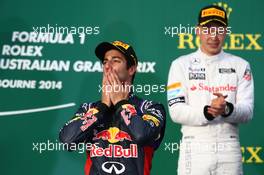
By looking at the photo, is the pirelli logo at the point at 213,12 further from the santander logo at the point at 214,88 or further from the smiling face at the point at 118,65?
the smiling face at the point at 118,65

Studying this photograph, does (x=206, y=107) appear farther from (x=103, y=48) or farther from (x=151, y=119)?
(x=103, y=48)

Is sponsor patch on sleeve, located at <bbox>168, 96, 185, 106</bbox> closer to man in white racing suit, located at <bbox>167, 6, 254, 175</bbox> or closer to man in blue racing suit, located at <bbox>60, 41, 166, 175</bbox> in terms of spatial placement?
man in white racing suit, located at <bbox>167, 6, 254, 175</bbox>

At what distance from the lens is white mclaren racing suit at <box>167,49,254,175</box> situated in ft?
9.22

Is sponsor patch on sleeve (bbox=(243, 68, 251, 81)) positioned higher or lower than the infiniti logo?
higher

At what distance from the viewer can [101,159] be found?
8.45 ft

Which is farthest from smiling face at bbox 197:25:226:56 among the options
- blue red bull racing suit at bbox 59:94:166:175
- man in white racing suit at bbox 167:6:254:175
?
blue red bull racing suit at bbox 59:94:166:175

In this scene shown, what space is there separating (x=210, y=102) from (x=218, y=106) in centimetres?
22

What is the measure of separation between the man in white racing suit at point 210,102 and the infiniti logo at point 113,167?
18.9 inches

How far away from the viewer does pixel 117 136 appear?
263 centimetres

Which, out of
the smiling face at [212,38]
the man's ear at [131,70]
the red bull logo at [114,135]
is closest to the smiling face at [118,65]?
the man's ear at [131,70]

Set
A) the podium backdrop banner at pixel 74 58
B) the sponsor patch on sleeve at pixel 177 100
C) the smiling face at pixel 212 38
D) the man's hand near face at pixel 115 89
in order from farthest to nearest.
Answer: the podium backdrop banner at pixel 74 58 < the smiling face at pixel 212 38 < the sponsor patch on sleeve at pixel 177 100 < the man's hand near face at pixel 115 89

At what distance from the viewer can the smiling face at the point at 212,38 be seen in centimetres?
303

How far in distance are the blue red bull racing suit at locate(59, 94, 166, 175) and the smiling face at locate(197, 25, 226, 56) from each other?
0.63 m

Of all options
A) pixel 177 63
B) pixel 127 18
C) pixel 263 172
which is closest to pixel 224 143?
pixel 177 63
